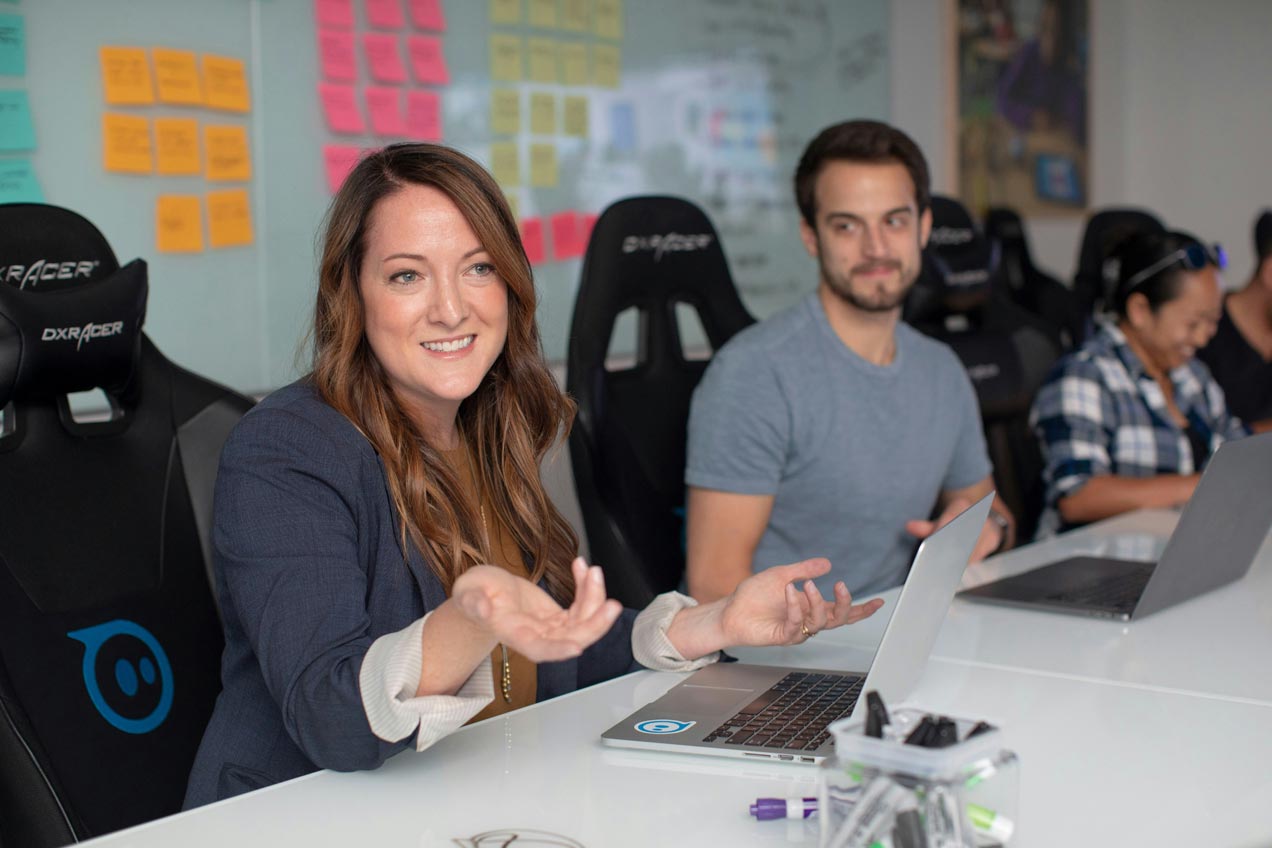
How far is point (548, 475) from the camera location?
1.74 metres

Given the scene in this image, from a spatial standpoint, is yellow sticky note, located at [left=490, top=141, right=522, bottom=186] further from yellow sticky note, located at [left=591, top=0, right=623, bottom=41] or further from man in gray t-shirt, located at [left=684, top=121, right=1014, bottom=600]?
man in gray t-shirt, located at [left=684, top=121, right=1014, bottom=600]

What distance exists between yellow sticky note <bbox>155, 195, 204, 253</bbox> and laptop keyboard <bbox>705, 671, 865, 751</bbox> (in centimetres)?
161

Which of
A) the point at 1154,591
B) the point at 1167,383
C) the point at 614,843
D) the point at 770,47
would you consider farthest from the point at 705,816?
the point at 770,47

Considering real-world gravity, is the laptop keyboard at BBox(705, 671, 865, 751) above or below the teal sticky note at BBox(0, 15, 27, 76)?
below

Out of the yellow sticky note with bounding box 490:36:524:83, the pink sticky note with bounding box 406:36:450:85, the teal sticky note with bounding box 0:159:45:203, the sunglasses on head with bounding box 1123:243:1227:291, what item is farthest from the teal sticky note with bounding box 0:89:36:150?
the sunglasses on head with bounding box 1123:243:1227:291

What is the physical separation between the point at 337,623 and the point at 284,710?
3.3 inches

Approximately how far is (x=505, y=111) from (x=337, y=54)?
0.49 meters

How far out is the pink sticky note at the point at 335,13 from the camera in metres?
2.80

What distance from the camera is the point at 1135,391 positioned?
9.11 ft

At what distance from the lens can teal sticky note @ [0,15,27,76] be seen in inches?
91.8

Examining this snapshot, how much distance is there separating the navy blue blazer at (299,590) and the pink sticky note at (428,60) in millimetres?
1775

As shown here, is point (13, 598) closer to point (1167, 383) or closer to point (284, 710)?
point (284, 710)

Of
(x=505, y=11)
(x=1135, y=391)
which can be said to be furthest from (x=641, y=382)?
(x=505, y=11)

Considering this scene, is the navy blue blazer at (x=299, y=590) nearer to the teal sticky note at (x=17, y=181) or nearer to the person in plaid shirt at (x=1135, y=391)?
the teal sticky note at (x=17, y=181)
